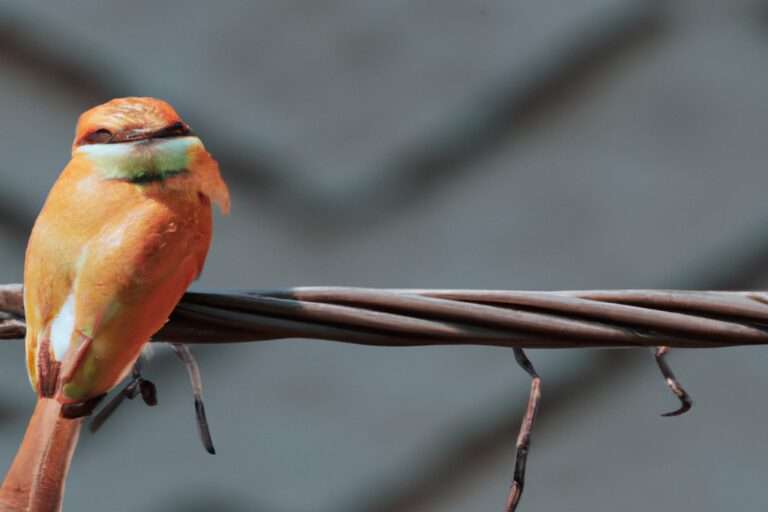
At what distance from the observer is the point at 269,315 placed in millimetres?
726

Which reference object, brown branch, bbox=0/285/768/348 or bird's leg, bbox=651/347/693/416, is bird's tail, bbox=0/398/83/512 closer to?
brown branch, bbox=0/285/768/348

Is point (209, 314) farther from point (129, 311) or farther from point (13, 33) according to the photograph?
point (13, 33)

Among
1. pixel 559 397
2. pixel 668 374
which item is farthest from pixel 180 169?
pixel 559 397

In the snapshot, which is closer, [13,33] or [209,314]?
[209,314]

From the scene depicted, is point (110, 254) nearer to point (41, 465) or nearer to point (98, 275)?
point (98, 275)

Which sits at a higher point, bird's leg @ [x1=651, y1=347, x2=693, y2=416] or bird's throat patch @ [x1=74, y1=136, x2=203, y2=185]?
bird's throat patch @ [x1=74, y1=136, x2=203, y2=185]

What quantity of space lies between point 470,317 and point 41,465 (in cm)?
29

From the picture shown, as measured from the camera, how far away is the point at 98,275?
69 cm

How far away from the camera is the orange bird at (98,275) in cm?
69

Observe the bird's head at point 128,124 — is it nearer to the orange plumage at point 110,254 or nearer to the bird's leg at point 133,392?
the orange plumage at point 110,254

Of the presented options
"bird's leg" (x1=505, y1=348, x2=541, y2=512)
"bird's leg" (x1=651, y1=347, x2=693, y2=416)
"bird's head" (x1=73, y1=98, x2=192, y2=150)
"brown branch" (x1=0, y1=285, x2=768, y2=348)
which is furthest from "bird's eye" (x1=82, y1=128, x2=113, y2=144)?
"bird's leg" (x1=651, y1=347, x2=693, y2=416)

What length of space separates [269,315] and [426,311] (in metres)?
0.11

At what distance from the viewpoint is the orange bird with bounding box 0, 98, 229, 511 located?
69 cm

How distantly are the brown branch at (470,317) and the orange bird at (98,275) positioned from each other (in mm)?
41
